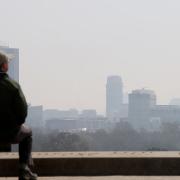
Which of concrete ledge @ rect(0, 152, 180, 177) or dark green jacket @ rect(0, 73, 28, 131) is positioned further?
concrete ledge @ rect(0, 152, 180, 177)

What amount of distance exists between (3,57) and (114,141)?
134 meters

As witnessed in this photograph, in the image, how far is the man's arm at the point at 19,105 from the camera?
6.39 meters

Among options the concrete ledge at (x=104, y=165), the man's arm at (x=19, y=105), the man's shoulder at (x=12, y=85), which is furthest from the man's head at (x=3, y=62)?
the concrete ledge at (x=104, y=165)

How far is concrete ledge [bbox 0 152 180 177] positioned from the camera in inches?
310

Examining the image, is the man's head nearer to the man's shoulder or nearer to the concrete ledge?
the man's shoulder

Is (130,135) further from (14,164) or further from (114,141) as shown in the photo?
(14,164)

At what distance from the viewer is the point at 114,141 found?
457ft

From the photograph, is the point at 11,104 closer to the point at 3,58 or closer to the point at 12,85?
the point at 12,85

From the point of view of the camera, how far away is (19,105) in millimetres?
6410

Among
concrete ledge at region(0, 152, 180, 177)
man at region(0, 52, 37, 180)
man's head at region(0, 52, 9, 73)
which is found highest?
man's head at region(0, 52, 9, 73)

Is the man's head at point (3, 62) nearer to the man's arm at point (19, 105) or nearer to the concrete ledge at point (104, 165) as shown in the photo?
the man's arm at point (19, 105)

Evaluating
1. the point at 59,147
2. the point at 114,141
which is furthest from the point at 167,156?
the point at 114,141

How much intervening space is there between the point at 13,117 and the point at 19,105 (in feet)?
0.51

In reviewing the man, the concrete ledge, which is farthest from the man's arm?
the concrete ledge
